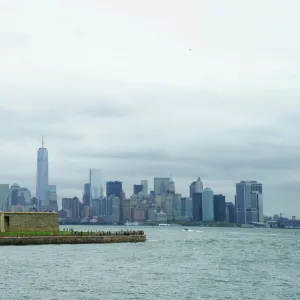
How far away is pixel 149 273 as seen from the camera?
76.6 m

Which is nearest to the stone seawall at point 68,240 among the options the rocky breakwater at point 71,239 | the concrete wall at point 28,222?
the rocky breakwater at point 71,239

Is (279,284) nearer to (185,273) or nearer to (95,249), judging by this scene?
(185,273)

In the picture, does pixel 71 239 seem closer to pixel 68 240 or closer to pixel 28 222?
pixel 68 240

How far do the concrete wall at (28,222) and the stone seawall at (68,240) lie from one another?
8178 millimetres

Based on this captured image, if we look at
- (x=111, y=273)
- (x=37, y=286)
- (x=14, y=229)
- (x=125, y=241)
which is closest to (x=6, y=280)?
(x=37, y=286)

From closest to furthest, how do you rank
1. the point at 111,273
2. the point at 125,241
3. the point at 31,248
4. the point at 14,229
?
the point at 111,273 < the point at 31,248 < the point at 14,229 < the point at 125,241

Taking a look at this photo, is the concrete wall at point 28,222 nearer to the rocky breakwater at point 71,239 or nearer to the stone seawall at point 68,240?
the rocky breakwater at point 71,239

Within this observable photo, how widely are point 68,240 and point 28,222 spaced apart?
10.1 metres

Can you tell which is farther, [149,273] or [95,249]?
[95,249]

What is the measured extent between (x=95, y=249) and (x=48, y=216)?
23101 mm

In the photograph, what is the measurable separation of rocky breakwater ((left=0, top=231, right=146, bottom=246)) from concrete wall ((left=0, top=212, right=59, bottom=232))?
364 centimetres

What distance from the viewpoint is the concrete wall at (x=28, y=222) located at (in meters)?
128

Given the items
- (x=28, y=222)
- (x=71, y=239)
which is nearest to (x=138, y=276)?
(x=71, y=239)

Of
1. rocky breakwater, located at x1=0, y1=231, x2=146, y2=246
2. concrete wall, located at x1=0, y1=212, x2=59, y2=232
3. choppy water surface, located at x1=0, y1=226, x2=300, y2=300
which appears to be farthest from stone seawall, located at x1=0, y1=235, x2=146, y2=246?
choppy water surface, located at x1=0, y1=226, x2=300, y2=300
